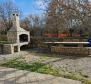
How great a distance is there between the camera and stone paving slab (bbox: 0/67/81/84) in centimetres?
527

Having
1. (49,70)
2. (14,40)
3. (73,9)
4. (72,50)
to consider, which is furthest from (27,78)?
(14,40)

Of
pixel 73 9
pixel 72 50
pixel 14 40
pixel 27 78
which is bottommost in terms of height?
pixel 27 78

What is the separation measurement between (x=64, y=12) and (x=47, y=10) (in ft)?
3.07

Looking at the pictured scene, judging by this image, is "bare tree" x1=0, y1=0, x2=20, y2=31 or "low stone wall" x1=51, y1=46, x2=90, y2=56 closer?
"low stone wall" x1=51, y1=46, x2=90, y2=56

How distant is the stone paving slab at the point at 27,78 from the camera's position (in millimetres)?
5273

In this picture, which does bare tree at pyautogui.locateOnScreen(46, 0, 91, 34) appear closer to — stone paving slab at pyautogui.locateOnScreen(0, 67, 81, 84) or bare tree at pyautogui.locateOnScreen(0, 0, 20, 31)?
stone paving slab at pyautogui.locateOnScreen(0, 67, 81, 84)

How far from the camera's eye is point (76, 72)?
630cm

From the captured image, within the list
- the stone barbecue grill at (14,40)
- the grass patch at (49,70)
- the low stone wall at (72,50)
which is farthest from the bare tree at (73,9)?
the stone barbecue grill at (14,40)

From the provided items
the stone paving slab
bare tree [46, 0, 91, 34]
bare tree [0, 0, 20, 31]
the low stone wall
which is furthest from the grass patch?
bare tree [0, 0, 20, 31]

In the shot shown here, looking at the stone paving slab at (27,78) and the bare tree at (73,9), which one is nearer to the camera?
the stone paving slab at (27,78)

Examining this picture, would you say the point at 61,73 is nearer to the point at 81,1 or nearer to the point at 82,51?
the point at 81,1

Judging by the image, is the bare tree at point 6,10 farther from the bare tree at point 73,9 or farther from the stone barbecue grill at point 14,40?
the bare tree at point 73,9

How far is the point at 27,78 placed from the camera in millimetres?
5621

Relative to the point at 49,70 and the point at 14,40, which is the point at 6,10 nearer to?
the point at 14,40
